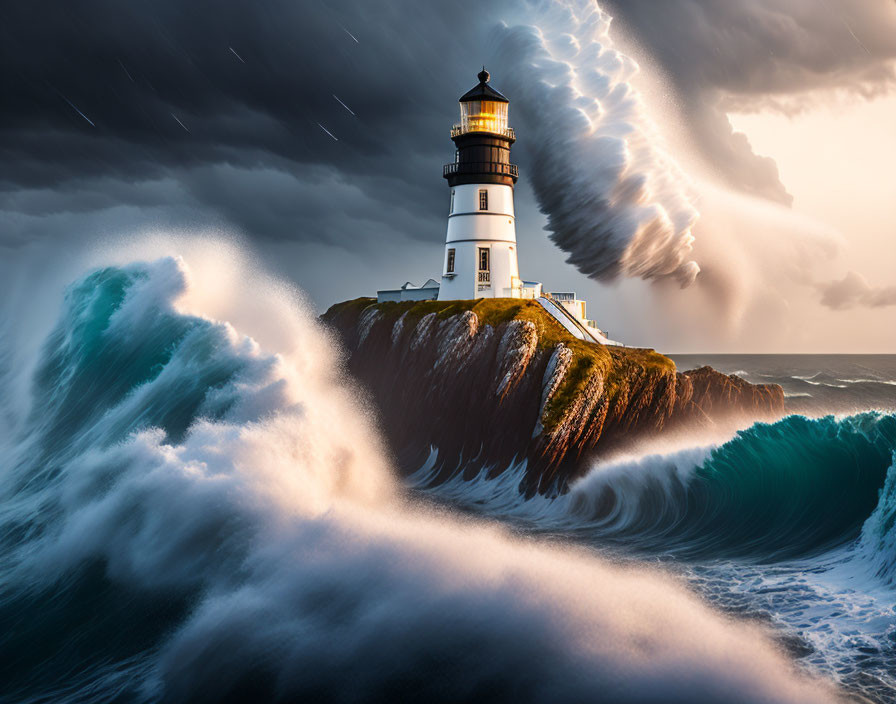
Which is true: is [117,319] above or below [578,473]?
above

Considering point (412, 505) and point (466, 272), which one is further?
point (466, 272)

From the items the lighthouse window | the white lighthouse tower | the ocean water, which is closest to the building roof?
the white lighthouse tower

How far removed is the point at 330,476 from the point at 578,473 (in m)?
10.2

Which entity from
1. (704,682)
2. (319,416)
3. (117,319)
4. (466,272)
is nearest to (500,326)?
(466,272)

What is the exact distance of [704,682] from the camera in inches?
418

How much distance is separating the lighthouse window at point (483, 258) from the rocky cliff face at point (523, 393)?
2801mm

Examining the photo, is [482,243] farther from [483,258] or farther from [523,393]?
[523,393]

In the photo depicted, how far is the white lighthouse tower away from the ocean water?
14.4m

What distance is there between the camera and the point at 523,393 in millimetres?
29266

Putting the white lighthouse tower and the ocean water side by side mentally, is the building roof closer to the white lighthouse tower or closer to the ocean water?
the white lighthouse tower

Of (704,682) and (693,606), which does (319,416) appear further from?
(704,682)

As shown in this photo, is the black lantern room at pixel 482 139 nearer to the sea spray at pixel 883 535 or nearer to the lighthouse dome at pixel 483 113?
the lighthouse dome at pixel 483 113

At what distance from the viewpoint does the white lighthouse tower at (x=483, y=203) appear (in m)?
37.2

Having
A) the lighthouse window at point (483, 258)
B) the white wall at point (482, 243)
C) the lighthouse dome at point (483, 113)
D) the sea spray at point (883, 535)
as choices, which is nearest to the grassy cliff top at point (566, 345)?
the white wall at point (482, 243)
